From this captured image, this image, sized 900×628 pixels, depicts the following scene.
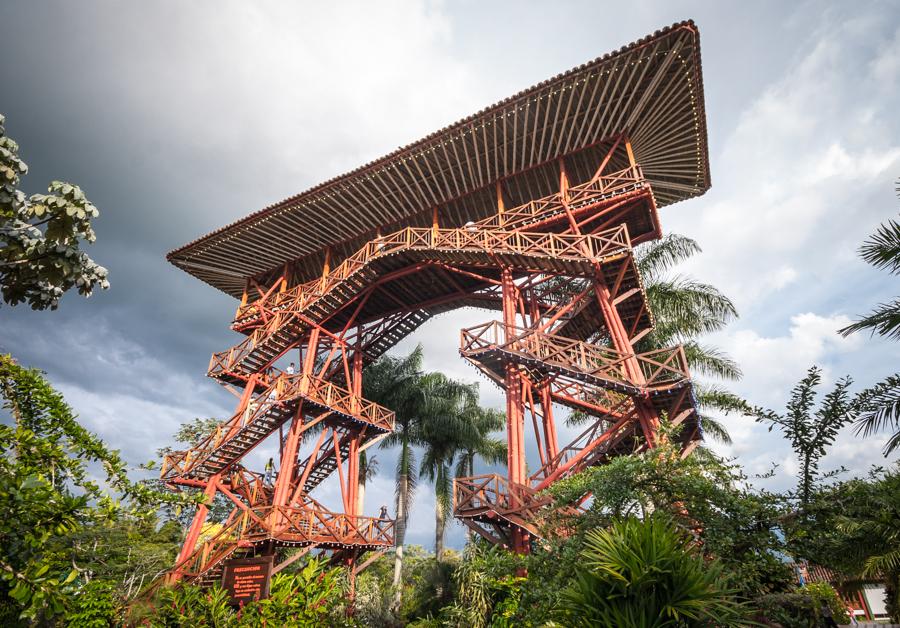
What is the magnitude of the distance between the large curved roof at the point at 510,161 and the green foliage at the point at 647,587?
12.2m

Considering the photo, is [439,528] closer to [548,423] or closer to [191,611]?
[548,423]

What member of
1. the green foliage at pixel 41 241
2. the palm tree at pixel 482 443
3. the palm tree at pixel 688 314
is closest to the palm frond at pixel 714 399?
the palm tree at pixel 688 314

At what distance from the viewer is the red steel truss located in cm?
1248

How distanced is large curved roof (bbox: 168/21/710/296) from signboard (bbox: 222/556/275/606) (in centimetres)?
1199

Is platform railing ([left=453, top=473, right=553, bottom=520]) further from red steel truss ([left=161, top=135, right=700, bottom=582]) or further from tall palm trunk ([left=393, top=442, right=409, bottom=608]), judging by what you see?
tall palm trunk ([left=393, top=442, right=409, bottom=608])

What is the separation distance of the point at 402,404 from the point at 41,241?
20296mm

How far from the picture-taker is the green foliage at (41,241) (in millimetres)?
4730

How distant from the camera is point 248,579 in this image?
11.7 m

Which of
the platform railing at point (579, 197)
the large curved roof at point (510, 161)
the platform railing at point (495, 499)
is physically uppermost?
the large curved roof at point (510, 161)

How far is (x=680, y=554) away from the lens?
5.74m

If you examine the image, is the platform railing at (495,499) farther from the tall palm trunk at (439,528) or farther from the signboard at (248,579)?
the tall palm trunk at (439,528)

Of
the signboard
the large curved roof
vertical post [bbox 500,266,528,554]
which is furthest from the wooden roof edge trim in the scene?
the signboard

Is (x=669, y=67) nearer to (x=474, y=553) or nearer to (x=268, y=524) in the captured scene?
(x=474, y=553)

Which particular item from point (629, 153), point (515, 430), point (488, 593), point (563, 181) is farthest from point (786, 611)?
point (629, 153)
